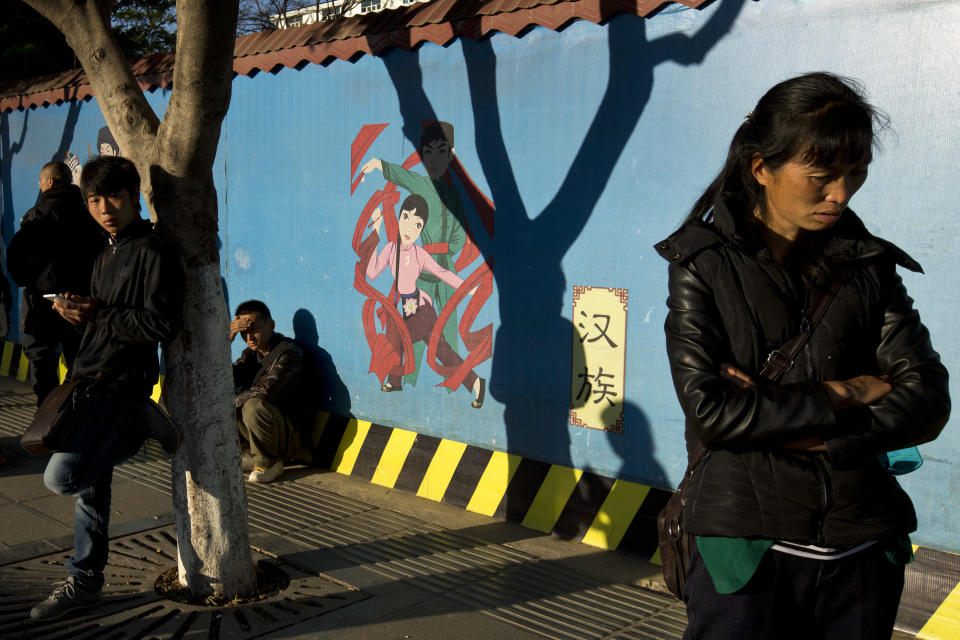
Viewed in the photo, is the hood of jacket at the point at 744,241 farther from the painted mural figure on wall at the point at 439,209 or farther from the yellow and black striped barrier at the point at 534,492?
the painted mural figure on wall at the point at 439,209

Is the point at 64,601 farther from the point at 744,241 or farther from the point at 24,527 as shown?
the point at 744,241

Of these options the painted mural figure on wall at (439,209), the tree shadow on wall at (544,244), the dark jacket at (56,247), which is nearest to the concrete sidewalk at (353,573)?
the tree shadow on wall at (544,244)

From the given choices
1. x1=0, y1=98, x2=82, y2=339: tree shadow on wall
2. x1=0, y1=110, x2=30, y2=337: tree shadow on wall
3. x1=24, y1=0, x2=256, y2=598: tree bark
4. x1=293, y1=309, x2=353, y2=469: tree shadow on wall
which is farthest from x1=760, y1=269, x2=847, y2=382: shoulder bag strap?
x1=0, y1=110, x2=30, y2=337: tree shadow on wall

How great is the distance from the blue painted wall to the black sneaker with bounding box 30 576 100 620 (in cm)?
245

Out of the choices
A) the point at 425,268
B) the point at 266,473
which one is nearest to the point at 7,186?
the point at 266,473

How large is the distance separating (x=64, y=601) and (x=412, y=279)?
2856mm

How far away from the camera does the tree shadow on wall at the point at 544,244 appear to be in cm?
469

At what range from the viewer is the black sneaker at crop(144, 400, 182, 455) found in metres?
3.86

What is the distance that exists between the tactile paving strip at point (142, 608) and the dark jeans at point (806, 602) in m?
2.43

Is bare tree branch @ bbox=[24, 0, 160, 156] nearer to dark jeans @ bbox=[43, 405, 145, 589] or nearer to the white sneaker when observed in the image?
dark jeans @ bbox=[43, 405, 145, 589]

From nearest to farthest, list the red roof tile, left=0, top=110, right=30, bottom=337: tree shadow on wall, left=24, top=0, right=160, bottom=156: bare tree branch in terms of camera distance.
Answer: left=24, top=0, right=160, bottom=156: bare tree branch < the red roof tile < left=0, top=110, right=30, bottom=337: tree shadow on wall

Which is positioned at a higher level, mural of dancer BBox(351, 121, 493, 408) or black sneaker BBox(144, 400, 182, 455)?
mural of dancer BBox(351, 121, 493, 408)

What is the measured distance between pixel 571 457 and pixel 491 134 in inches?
79.6

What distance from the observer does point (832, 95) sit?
1.90m
